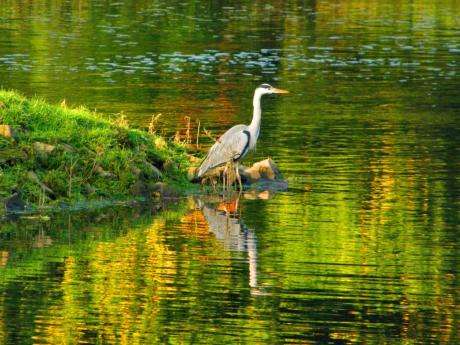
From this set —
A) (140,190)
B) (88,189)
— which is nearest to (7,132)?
(88,189)

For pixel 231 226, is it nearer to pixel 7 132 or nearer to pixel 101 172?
pixel 101 172

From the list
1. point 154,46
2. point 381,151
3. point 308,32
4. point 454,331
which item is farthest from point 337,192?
point 308,32

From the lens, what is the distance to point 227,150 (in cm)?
2398

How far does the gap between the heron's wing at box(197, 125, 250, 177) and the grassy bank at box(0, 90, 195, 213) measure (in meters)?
0.54

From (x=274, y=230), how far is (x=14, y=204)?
3.98 meters

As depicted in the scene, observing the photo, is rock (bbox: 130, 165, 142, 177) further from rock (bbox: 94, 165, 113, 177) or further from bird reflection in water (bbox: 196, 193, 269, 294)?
bird reflection in water (bbox: 196, 193, 269, 294)

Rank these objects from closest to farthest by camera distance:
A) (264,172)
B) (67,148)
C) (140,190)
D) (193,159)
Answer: (67,148) < (140,190) < (264,172) < (193,159)

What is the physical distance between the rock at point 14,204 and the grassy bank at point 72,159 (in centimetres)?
10

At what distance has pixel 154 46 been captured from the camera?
55594 millimetres

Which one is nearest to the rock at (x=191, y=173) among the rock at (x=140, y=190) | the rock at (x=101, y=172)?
the rock at (x=140, y=190)

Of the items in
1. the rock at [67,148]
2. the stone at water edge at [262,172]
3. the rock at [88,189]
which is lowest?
the stone at water edge at [262,172]

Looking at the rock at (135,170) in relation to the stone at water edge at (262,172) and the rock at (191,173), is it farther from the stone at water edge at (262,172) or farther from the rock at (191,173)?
the stone at water edge at (262,172)

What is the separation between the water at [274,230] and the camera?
49.8 feet

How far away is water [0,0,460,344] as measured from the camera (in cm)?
1519
